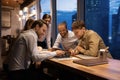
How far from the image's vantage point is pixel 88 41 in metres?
2.76

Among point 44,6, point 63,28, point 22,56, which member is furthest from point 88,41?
point 44,6

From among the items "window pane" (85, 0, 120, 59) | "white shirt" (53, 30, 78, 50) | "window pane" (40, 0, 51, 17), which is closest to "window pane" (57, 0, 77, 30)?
"window pane" (85, 0, 120, 59)

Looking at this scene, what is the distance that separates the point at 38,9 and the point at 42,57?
5.21 metres

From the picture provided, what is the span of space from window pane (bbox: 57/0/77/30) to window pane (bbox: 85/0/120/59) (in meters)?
0.68

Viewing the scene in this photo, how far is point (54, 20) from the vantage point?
572 cm

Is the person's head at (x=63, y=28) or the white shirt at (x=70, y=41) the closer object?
the person's head at (x=63, y=28)

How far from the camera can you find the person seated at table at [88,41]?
2.62 meters

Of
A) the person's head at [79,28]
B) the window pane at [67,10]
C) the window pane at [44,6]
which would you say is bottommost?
the person's head at [79,28]

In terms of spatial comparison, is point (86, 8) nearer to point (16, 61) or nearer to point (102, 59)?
point (102, 59)

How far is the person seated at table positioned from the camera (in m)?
2.62

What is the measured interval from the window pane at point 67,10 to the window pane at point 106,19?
678 millimetres

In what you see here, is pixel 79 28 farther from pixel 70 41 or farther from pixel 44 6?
pixel 44 6

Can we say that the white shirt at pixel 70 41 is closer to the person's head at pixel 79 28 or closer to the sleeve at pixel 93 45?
the person's head at pixel 79 28

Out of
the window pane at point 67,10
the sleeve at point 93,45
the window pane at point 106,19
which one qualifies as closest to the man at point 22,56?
the sleeve at point 93,45
